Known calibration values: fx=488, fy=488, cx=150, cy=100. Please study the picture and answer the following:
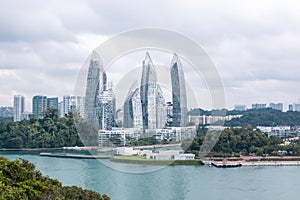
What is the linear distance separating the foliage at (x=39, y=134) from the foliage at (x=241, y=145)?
538 cm

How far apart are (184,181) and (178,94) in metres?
5.53

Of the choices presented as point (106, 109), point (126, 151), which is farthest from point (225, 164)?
point (106, 109)

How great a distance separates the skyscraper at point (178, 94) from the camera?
45.5 feet

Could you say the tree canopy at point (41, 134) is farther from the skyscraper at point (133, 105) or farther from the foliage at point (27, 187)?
the foliage at point (27, 187)

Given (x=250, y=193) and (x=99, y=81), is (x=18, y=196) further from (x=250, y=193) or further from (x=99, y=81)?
(x=99, y=81)

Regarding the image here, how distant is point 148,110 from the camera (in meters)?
13.6

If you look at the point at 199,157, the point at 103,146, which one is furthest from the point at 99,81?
the point at 199,157

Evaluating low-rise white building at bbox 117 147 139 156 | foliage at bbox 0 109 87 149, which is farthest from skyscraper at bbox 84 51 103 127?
foliage at bbox 0 109 87 149

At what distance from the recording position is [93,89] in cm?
1473

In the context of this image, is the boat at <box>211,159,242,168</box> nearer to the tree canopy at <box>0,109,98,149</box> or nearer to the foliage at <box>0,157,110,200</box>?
the tree canopy at <box>0,109,98,149</box>

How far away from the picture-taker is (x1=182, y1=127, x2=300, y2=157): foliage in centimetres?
1339

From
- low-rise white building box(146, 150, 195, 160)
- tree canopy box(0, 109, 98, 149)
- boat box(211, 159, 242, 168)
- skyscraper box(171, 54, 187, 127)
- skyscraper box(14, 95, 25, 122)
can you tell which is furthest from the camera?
skyscraper box(14, 95, 25, 122)

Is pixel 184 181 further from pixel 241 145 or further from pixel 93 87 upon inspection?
pixel 93 87

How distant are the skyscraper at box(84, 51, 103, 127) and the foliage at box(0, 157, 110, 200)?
994cm
